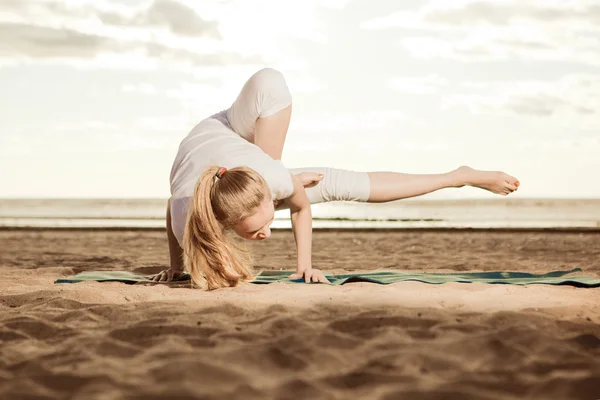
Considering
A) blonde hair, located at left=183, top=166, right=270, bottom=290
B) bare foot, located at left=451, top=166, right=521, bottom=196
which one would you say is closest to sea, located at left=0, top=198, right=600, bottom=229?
bare foot, located at left=451, top=166, right=521, bottom=196

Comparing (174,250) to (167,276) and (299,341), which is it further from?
(299,341)

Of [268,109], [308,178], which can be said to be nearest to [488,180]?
[308,178]

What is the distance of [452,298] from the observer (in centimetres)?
293

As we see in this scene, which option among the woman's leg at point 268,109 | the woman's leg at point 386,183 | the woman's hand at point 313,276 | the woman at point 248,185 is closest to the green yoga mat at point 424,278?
the woman's hand at point 313,276

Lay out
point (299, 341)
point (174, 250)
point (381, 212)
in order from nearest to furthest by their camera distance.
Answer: point (299, 341)
point (174, 250)
point (381, 212)

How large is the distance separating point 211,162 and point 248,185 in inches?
17.3

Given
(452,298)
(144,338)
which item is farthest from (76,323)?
(452,298)

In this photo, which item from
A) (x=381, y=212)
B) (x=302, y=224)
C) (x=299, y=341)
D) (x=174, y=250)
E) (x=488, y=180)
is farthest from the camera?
(x=381, y=212)

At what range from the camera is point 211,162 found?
11.1 feet

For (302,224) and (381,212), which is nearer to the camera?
(302,224)

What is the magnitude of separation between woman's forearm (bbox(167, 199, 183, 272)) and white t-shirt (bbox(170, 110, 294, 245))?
232 millimetres

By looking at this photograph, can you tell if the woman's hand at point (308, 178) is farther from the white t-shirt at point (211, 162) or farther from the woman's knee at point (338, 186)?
the white t-shirt at point (211, 162)

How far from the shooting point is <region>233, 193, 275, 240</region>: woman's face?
3037mm

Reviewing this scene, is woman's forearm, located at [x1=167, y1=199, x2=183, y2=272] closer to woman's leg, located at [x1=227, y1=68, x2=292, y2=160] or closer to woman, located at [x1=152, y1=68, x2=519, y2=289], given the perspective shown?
woman, located at [x1=152, y1=68, x2=519, y2=289]
